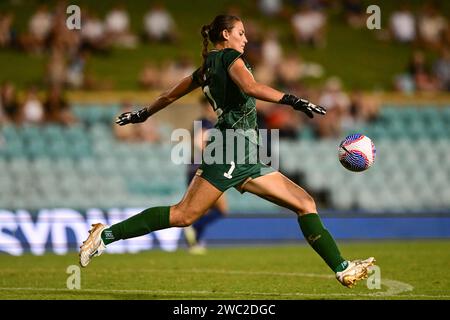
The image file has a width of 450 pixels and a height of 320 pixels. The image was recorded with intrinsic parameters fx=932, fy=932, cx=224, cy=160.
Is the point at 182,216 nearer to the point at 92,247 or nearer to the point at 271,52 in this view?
the point at 92,247

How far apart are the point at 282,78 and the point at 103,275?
10.7 m

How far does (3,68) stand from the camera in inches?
813

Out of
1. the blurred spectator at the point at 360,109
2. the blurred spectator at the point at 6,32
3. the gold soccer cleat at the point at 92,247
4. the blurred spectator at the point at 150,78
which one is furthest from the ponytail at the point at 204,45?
the blurred spectator at the point at 6,32

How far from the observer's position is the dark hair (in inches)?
315

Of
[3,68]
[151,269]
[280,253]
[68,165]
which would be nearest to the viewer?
[151,269]

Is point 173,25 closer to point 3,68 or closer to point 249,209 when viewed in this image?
point 3,68

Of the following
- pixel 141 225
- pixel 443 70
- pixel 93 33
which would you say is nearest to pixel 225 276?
pixel 141 225

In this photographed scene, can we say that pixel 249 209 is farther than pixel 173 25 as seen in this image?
No

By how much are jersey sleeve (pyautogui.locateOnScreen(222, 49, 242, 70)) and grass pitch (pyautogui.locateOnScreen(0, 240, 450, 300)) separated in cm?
206

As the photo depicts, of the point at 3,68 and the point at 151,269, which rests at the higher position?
the point at 3,68

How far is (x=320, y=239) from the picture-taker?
7.99m

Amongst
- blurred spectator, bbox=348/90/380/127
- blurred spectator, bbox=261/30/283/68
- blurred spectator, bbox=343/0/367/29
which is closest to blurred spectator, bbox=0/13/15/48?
blurred spectator, bbox=261/30/283/68
